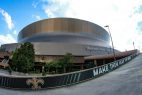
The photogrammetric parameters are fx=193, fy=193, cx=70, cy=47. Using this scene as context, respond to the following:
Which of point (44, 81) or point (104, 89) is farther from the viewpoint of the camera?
point (44, 81)

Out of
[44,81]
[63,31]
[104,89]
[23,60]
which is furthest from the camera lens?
[63,31]

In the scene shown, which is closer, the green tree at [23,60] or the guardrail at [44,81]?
the guardrail at [44,81]

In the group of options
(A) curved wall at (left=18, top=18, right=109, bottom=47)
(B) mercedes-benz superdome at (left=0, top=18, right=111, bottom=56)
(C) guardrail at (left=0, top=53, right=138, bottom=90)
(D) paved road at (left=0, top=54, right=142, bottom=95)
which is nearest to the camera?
(D) paved road at (left=0, top=54, right=142, bottom=95)

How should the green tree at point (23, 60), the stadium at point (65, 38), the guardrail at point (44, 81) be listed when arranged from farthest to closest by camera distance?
the stadium at point (65, 38), the green tree at point (23, 60), the guardrail at point (44, 81)

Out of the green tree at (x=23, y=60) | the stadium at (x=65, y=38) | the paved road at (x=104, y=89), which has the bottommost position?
the paved road at (x=104, y=89)

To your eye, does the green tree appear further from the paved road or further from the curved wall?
the curved wall

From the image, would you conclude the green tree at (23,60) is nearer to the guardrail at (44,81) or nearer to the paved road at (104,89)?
the guardrail at (44,81)

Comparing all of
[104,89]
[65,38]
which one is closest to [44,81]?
[104,89]

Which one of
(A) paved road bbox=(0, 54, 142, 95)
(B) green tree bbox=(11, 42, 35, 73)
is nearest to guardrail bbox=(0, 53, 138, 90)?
(A) paved road bbox=(0, 54, 142, 95)

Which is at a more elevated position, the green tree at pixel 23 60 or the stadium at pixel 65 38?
the stadium at pixel 65 38

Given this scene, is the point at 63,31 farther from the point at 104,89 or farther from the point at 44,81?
the point at 104,89

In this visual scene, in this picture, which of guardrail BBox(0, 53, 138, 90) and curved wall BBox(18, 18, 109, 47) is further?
curved wall BBox(18, 18, 109, 47)

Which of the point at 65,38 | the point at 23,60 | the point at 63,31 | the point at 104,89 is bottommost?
the point at 104,89

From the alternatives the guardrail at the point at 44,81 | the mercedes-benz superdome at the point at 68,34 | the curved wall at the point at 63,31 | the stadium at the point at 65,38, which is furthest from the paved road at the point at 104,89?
the curved wall at the point at 63,31
